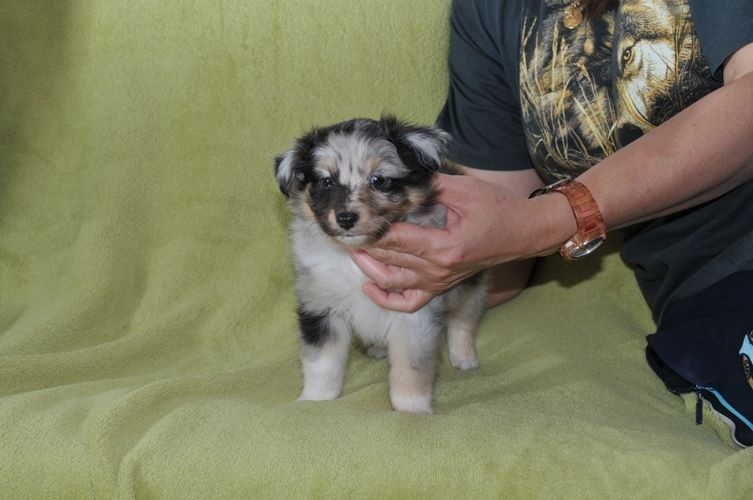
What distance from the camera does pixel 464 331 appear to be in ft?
9.83

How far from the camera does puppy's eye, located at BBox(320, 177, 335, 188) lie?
2.41 meters

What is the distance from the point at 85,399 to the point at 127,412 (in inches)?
7.7

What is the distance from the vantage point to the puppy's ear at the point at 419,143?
2418 millimetres

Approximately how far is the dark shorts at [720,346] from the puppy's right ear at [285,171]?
1173mm

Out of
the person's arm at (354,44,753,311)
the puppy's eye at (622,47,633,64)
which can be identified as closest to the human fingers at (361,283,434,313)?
the person's arm at (354,44,753,311)

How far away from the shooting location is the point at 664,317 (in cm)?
258

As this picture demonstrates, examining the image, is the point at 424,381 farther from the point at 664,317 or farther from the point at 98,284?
the point at 98,284

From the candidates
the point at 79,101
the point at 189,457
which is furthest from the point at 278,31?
the point at 189,457

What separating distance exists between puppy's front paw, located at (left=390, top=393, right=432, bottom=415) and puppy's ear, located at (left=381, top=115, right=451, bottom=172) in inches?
27.1

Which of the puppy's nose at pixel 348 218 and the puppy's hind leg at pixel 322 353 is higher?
the puppy's nose at pixel 348 218

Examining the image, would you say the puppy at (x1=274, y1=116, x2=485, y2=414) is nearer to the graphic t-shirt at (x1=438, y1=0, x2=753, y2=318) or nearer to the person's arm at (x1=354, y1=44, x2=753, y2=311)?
the person's arm at (x1=354, y1=44, x2=753, y2=311)

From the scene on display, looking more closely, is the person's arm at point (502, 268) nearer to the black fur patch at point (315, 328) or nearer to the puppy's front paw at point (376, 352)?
the black fur patch at point (315, 328)

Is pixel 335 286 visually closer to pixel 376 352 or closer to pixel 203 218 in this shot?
pixel 376 352

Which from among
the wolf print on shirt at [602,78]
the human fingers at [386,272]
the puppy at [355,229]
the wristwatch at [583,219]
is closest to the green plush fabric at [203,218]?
the puppy at [355,229]
